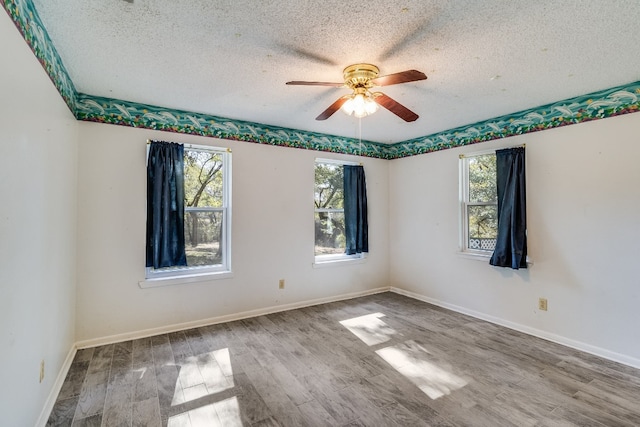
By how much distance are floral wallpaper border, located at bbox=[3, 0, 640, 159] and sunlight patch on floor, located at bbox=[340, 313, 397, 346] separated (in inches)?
91.7

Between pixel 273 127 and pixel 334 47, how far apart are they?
2.02 metres

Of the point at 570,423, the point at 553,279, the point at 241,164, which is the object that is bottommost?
the point at 570,423

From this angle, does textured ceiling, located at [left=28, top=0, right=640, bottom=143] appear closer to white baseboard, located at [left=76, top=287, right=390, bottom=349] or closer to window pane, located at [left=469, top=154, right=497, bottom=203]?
window pane, located at [left=469, top=154, right=497, bottom=203]

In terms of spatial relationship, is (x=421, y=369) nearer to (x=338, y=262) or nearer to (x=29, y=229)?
(x=338, y=262)

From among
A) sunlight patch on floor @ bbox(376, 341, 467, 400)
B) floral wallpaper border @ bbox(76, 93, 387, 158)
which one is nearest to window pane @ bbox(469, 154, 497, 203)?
floral wallpaper border @ bbox(76, 93, 387, 158)

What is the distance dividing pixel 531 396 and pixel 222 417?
213 cm

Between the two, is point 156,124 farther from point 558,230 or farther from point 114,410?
point 558,230

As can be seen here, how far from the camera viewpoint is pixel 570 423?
1.94 m

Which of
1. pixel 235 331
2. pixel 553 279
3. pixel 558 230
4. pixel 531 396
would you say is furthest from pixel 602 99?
pixel 235 331

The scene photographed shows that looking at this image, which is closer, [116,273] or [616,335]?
[616,335]

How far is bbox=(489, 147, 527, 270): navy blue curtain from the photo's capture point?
3363 mm

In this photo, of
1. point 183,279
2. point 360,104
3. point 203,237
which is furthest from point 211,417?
point 360,104

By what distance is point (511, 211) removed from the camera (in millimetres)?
3430

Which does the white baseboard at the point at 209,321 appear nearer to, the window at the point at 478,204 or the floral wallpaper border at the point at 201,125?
the window at the point at 478,204
